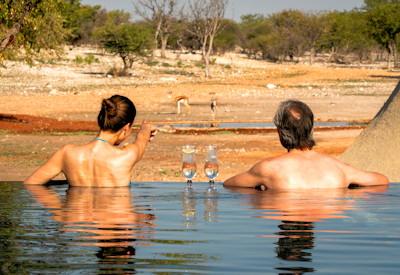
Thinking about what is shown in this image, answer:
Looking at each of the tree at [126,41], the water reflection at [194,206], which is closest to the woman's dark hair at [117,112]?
the water reflection at [194,206]

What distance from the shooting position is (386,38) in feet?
273

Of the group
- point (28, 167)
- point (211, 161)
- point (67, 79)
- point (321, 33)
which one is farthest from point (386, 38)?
point (211, 161)

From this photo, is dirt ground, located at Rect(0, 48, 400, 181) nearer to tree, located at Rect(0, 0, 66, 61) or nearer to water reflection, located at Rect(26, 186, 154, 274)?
tree, located at Rect(0, 0, 66, 61)

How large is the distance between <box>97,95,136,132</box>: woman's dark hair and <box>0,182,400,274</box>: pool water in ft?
1.55

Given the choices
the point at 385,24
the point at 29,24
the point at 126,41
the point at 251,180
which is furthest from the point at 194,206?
the point at 385,24

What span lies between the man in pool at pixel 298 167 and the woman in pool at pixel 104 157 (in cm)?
69

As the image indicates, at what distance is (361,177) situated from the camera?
6949mm

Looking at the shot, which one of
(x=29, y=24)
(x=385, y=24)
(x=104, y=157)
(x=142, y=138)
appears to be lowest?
(x=104, y=157)

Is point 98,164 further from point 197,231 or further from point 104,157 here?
point 197,231

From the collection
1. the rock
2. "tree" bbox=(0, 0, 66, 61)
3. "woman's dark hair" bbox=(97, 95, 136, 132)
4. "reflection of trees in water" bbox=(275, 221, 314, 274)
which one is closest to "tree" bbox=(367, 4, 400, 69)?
the rock

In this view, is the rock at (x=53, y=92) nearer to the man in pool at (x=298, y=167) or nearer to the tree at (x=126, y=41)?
the tree at (x=126, y=41)

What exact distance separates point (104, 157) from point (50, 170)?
1.38 ft

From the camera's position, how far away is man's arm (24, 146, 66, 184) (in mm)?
6988

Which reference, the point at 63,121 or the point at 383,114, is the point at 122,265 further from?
the point at 63,121
